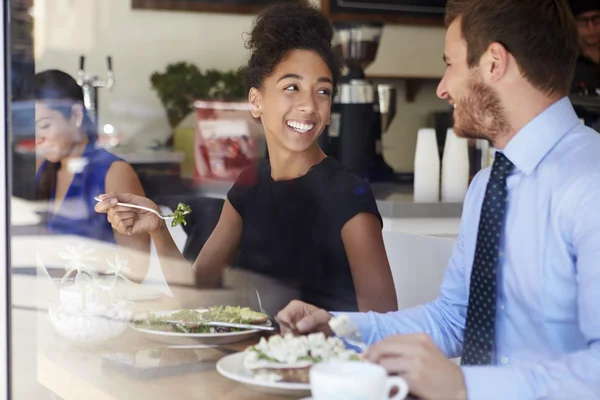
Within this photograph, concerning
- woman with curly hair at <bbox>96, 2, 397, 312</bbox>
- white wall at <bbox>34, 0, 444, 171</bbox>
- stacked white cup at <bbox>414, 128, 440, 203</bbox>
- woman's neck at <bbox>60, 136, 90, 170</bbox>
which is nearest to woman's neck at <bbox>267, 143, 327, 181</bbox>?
woman with curly hair at <bbox>96, 2, 397, 312</bbox>

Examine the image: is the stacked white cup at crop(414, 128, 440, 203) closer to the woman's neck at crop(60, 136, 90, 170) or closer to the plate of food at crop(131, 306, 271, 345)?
the plate of food at crop(131, 306, 271, 345)

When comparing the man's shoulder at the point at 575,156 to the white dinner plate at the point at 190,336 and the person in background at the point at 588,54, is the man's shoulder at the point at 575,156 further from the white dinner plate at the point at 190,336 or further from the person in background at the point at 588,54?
the person in background at the point at 588,54

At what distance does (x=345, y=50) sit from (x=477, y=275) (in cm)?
39

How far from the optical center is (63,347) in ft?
3.66

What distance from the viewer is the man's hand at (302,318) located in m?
1.06

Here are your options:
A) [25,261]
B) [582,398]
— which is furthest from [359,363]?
[25,261]

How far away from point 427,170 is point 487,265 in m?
0.40

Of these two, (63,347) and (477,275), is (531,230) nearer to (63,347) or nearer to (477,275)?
(477,275)

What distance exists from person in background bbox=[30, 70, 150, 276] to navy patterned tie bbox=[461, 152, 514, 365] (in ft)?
1.46

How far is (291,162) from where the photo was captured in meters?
1.11

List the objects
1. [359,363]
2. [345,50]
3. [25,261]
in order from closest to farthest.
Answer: [359,363]
[25,261]
[345,50]

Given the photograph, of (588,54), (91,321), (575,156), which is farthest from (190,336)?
(588,54)

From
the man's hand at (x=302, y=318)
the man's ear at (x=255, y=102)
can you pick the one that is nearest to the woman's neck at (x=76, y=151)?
the man's ear at (x=255, y=102)

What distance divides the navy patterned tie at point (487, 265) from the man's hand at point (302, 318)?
20cm
